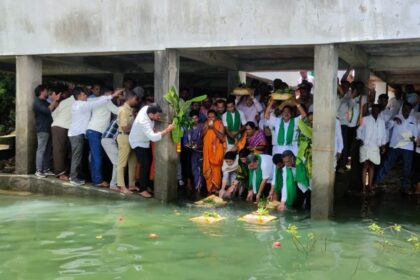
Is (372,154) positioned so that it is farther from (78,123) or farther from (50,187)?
(50,187)

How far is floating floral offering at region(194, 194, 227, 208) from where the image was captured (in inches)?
352

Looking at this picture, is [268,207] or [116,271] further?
[268,207]

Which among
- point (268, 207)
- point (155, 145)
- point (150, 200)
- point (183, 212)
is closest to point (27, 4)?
point (155, 145)

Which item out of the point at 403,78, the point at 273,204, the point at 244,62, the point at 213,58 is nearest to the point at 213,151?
the point at 273,204

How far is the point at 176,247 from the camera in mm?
6180

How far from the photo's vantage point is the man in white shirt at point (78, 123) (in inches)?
375

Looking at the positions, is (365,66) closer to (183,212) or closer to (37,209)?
(183,212)

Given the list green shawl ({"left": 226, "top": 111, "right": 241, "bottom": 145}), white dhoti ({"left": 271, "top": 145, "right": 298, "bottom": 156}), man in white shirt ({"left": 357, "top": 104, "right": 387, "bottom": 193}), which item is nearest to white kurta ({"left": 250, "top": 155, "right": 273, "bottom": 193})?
white dhoti ({"left": 271, "top": 145, "right": 298, "bottom": 156})

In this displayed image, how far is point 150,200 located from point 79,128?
75.5 inches

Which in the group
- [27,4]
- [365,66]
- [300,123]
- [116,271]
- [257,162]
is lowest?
[116,271]

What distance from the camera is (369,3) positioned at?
7.31m

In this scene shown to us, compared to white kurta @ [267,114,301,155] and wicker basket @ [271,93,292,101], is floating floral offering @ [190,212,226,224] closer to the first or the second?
white kurta @ [267,114,301,155]

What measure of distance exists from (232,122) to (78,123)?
2855 millimetres

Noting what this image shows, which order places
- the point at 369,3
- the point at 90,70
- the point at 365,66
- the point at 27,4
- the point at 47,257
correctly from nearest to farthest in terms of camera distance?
the point at 47,257 < the point at 369,3 < the point at 27,4 < the point at 365,66 < the point at 90,70
